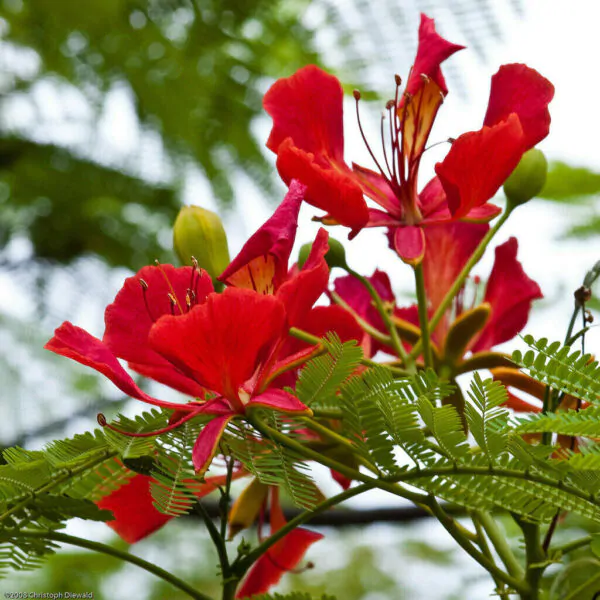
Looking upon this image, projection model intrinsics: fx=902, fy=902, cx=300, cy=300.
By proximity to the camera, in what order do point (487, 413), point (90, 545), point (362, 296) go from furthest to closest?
point (362, 296) → point (90, 545) → point (487, 413)

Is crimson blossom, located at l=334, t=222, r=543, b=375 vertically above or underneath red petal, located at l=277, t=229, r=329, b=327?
above

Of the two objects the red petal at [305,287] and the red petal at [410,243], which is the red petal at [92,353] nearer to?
the red petal at [305,287]

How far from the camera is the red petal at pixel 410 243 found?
0.98 m

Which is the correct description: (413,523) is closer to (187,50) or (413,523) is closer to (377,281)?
A: (377,281)

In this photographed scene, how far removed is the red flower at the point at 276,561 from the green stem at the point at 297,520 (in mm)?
255

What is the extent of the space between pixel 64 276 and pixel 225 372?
1.41 metres

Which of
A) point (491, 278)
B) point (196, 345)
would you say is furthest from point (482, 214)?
point (196, 345)

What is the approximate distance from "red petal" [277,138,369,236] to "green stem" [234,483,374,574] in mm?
287

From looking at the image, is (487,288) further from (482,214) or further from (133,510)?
(133,510)

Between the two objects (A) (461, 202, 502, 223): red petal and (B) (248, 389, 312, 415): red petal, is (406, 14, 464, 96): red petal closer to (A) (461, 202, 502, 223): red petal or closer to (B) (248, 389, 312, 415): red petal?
(A) (461, 202, 502, 223): red petal

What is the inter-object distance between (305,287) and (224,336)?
0.09 metres

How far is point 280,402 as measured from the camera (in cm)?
76

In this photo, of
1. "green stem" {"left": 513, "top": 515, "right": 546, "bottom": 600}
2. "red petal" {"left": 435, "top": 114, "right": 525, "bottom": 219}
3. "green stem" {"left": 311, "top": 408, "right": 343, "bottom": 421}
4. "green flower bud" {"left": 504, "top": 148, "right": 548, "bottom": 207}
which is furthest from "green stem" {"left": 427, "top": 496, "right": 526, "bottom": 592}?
"green flower bud" {"left": 504, "top": 148, "right": 548, "bottom": 207}

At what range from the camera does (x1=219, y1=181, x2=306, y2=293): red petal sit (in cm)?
83
